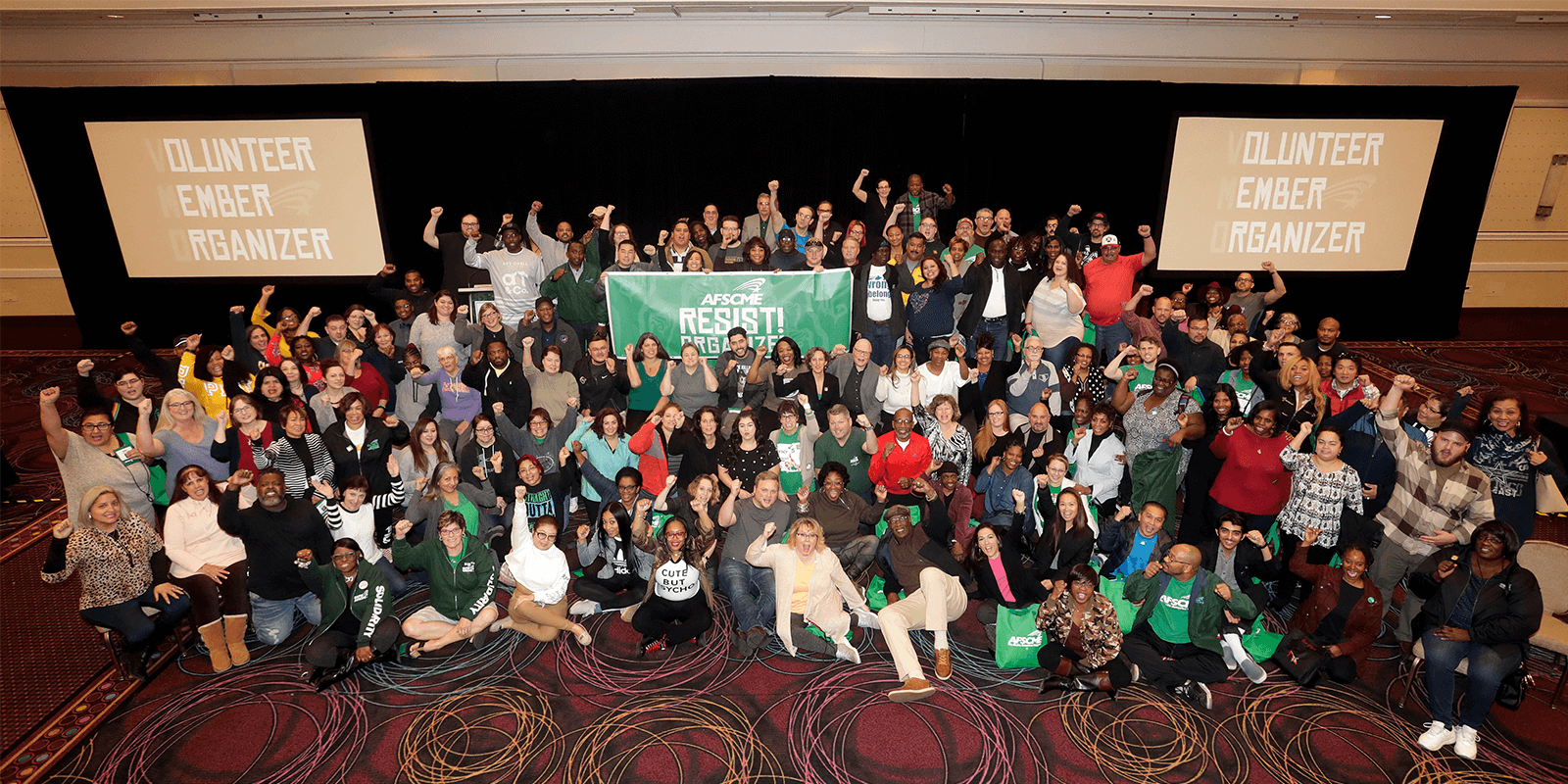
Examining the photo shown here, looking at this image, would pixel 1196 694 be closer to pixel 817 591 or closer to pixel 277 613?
pixel 817 591

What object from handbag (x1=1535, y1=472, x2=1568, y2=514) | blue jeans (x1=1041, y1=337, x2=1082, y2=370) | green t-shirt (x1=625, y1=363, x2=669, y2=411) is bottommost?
handbag (x1=1535, y1=472, x2=1568, y2=514)

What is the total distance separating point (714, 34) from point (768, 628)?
9.02m

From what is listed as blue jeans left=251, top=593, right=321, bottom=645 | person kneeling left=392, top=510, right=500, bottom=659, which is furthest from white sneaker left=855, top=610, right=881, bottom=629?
blue jeans left=251, top=593, right=321, bottom=645

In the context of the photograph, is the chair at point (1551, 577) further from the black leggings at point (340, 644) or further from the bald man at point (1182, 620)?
the black leggings at point (340, 644)

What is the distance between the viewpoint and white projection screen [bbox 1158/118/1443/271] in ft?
38.5

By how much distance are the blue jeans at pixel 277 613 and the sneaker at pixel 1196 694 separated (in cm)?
656

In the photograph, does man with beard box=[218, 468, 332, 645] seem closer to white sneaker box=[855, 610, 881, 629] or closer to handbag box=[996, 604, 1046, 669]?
white sneaker box=[855, 610, 881, 629]

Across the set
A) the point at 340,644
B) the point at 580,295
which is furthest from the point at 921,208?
the point at 340,644

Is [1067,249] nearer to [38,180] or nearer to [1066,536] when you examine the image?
[1066,536]

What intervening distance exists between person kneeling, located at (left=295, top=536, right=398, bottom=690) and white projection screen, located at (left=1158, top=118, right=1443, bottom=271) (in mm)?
12140

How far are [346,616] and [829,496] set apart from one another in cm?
384

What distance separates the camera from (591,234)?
9133 mm

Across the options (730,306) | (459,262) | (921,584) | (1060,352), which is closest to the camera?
(921,584)

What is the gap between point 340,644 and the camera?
18.7 feet
